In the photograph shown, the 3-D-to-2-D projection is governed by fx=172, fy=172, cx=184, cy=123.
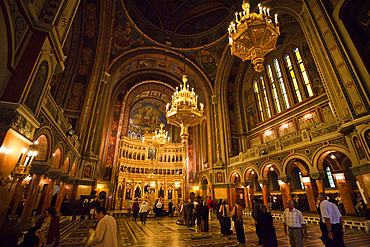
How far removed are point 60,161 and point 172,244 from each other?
18.6ft

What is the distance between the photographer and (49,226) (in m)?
2.78

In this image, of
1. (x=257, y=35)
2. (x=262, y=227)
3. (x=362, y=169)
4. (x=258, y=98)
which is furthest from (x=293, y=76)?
(x=262, y=227)

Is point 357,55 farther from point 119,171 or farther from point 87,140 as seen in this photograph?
point 119,171

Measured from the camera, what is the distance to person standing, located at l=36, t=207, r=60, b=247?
273cm

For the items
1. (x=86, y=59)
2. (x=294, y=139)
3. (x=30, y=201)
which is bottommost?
(x=30, y=201)

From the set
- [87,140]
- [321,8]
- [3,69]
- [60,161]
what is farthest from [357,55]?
[87,140]

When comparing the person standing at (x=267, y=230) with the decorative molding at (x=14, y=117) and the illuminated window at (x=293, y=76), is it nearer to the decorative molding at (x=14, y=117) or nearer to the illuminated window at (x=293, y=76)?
the decorative molding at (x=14, y=117)

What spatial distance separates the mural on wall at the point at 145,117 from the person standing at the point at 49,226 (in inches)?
881

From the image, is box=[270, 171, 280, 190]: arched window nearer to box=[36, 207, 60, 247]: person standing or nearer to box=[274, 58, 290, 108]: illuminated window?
box=[274, 58, 290, 108]: illuminated window

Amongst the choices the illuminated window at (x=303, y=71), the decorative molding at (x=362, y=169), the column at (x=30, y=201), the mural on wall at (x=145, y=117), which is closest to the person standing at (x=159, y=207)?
the column at (x=30, y=201)

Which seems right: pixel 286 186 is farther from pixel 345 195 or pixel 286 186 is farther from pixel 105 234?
pixel 105 234

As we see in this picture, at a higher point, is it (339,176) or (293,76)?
(293,76)

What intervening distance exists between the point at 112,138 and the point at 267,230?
16539 mm

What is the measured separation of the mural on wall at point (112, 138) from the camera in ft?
53.4
